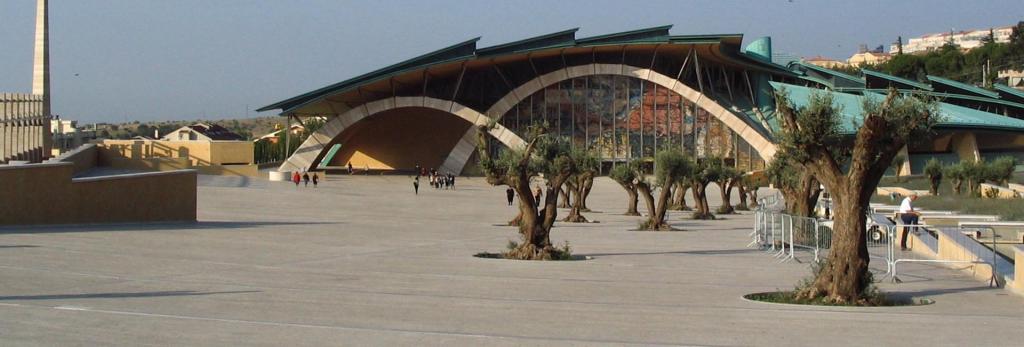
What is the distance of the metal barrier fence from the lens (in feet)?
70.2

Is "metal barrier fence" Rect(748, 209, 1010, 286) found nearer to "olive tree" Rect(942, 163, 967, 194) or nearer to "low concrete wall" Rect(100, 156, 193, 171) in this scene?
"olive tree" Rect(942, 163, 967, 194)

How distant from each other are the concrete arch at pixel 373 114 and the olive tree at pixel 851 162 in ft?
208

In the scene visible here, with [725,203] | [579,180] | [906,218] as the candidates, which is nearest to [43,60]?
[579,180]

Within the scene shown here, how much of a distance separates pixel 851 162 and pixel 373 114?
6838cm

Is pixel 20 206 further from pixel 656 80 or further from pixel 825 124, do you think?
pixel 656 80

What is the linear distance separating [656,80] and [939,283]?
212 feet

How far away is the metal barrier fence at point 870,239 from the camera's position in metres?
21.4

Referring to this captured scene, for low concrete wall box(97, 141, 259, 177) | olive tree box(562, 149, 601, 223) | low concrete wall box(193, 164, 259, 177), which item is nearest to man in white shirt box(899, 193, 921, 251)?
olive tree box(562, 149, 601, 223)

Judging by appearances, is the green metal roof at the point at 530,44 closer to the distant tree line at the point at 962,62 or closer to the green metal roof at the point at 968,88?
the green metal roof at the point at 968,88

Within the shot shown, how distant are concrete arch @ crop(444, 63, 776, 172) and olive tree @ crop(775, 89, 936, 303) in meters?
65.1

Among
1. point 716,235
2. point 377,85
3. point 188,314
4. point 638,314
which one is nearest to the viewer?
point 188,314

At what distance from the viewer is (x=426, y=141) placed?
93.3 meters

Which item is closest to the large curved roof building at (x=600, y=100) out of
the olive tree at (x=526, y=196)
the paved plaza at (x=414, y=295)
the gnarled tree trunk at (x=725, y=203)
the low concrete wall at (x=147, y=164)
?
the low concrete wall at (x=147, y=164)

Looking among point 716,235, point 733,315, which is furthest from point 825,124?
point 716,235
